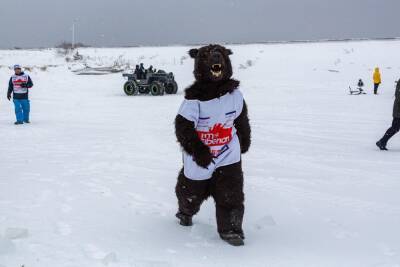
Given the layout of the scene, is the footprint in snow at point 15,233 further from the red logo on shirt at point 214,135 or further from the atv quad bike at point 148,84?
the atv quad bike at point 148,84

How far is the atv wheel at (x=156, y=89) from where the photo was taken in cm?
2292

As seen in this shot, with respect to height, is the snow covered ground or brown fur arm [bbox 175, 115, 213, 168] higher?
brown fur arm [bbox 175, 115, 213, 168]

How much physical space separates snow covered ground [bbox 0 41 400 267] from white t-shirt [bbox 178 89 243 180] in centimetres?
64

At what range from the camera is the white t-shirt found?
419 cm

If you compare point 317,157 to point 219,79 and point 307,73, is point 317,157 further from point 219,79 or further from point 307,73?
point 307,73

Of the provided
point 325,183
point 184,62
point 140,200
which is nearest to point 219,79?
point 140,200

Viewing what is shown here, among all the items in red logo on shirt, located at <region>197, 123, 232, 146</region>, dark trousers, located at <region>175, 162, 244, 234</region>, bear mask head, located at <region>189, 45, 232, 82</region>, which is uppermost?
bear mask head, located at <region>189, 45, 232, 82</region>

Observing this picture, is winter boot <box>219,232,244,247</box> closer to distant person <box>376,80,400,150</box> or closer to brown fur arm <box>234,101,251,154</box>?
brown fur arm <box>234,101,251,154</box>

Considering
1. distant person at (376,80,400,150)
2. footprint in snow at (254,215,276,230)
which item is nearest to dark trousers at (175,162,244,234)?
footprint in snow at (254,215,276,230)

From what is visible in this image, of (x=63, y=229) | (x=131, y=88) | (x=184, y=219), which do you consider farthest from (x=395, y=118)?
(x=131, y=88)

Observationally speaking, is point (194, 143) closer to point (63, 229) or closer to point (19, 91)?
point (63, 229)

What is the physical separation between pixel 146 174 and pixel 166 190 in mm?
994

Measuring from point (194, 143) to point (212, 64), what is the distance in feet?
2.13

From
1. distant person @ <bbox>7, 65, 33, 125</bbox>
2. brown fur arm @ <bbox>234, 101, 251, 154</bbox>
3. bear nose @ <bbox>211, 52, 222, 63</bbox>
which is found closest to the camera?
bear nose @ <bbox>211, 52, 222, 63</bbox>
